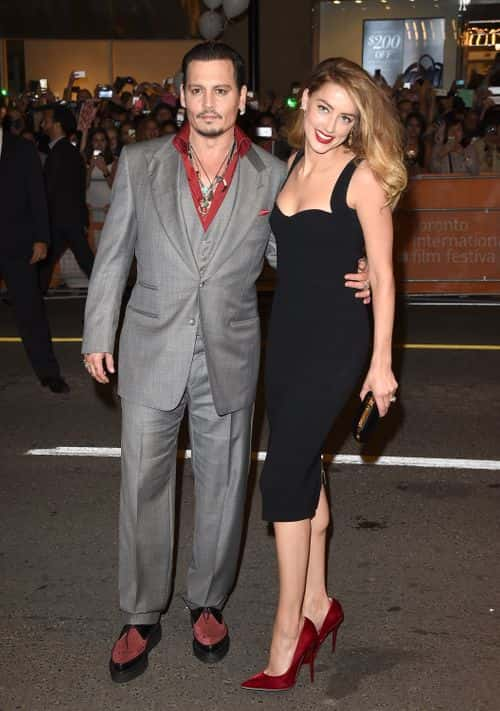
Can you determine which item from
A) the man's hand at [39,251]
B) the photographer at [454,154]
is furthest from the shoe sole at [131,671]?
the photographer at [454,154]

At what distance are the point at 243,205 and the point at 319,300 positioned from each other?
1.59 feet

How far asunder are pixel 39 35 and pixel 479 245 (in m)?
16.2

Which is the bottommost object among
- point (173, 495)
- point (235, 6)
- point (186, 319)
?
point (173, 495)

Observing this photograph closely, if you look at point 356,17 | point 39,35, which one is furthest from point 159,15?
point 356,17

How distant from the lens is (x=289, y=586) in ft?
11.5

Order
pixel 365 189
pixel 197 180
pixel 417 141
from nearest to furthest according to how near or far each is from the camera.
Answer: pixel 365 189, pixel 197 180, pixel 417 141

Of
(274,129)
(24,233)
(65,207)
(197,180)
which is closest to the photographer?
(197,180)

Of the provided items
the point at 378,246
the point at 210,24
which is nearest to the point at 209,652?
the point at 378,246

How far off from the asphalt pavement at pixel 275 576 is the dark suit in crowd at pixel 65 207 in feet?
9.33

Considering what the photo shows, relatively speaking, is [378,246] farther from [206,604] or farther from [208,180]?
A: [206,604]

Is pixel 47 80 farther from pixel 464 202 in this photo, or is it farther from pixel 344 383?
pixel 344 383

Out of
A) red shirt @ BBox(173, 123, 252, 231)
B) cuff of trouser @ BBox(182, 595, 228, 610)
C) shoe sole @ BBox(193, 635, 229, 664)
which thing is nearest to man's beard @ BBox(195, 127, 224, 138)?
red shirt @ BBox(173, 123, 252, 231)

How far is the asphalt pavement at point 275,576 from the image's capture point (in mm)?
3561

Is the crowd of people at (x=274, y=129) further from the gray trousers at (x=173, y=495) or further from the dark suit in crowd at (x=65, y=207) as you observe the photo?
the gray trousers at (x=173, y=495)
